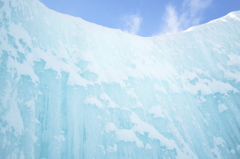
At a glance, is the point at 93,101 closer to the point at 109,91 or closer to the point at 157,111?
the point at 109,91

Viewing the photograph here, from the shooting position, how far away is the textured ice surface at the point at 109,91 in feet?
28.1

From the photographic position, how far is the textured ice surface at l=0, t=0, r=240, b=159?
28.1 feet

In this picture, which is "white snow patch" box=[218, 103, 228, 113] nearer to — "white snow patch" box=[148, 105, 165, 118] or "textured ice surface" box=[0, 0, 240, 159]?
"textured ice surface" box=[0, 0, 240, 159]

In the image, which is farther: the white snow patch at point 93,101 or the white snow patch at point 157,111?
the white snow patch at point 157,111

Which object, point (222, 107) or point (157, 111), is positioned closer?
point (157, 111)

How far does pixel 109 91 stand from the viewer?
39.5 feet

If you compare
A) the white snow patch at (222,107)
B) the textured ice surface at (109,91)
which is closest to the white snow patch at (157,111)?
the textured ice surface at (109,91)

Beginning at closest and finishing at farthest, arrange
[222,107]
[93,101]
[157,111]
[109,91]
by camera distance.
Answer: [93,101], [109,91], [157,111], [222,107]

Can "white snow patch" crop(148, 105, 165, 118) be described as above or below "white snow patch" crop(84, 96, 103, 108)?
below

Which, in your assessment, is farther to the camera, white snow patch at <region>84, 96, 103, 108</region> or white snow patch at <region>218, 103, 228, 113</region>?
white snow patch at <region>218, 103, 228, 113</region>

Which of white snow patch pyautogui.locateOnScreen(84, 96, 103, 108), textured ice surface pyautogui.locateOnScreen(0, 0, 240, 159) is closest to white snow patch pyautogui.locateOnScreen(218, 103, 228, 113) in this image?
→ textured ice surface pyautogui.locateOnScreen(0, 0, 240, 159)

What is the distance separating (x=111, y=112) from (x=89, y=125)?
185 cm

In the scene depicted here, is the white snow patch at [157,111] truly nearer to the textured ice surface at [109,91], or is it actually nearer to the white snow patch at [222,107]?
the textured ice surface at [109,91]

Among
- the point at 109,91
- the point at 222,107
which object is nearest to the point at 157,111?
the point at 109,91
